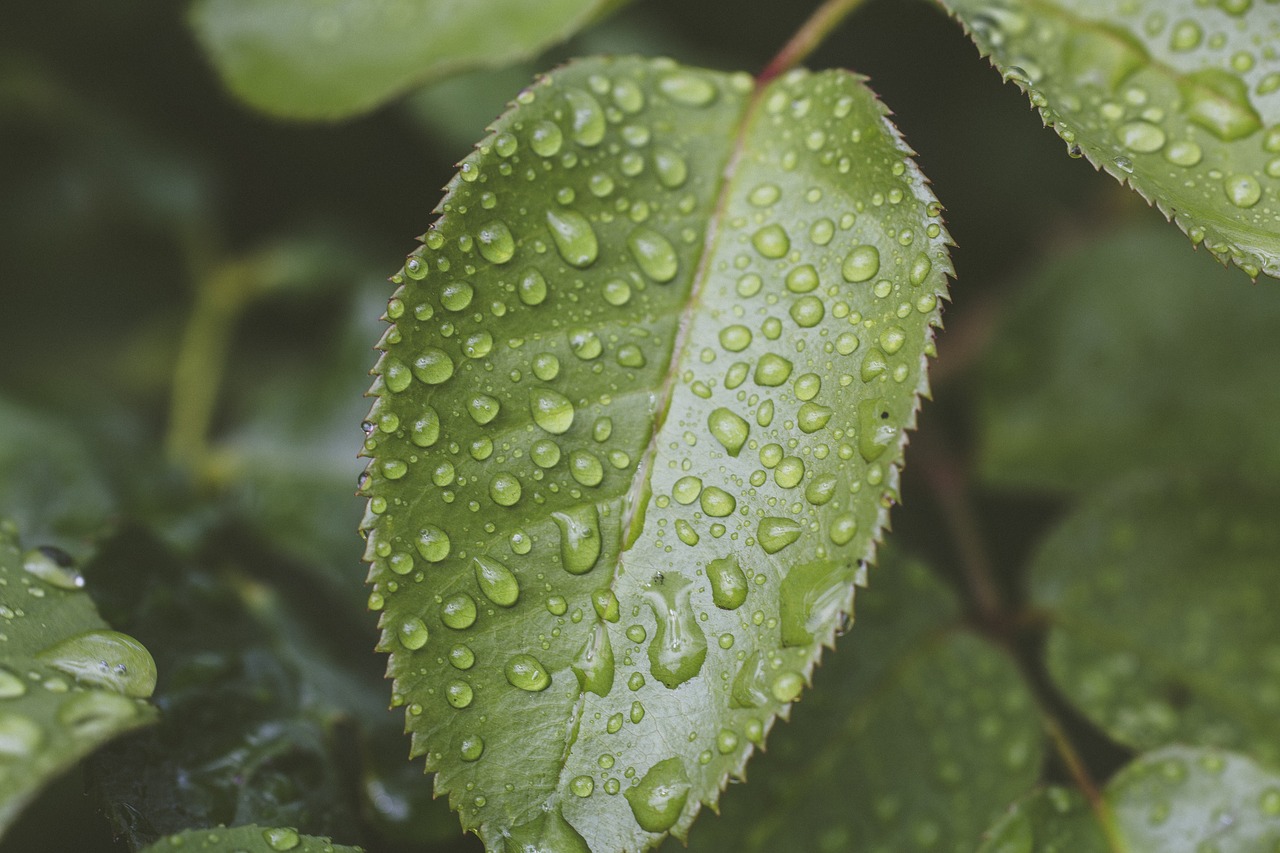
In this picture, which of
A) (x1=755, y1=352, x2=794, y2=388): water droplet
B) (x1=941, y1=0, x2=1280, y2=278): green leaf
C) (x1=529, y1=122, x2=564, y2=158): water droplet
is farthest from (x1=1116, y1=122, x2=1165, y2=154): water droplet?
(x1=529, y1=122, x2=564, y2=158): water droplet

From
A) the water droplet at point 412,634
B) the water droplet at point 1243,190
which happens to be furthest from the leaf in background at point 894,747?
the water droplet at point 1243,190

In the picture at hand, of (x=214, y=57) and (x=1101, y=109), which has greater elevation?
(x=1101, y=109)

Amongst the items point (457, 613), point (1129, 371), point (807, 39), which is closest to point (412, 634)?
point (457, 613)

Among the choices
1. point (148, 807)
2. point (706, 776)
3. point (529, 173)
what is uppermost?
point (529, 173)

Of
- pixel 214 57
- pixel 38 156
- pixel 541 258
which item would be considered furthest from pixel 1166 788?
pixel 38 156

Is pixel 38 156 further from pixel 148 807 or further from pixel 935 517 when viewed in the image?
pixel 935 517

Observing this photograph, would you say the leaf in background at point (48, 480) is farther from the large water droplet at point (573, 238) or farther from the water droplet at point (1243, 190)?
the water droplet at point (1243, 190)

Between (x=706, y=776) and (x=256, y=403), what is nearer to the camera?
(x=706, y=776)
